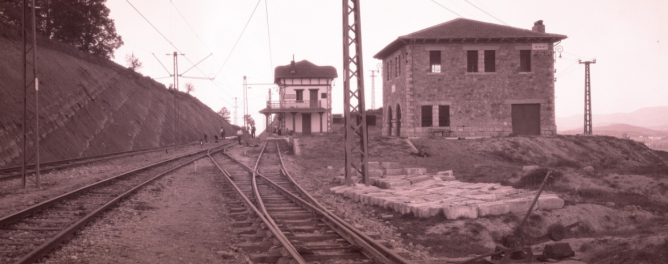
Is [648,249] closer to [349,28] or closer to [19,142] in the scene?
[349,28]

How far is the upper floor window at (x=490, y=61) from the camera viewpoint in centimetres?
3338

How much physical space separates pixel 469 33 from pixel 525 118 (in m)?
6.66

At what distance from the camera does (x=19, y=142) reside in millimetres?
25484

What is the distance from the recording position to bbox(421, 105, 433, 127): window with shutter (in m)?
33.0

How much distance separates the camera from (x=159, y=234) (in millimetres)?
8438

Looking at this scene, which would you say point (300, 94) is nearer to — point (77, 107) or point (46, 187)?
point (77, 107)

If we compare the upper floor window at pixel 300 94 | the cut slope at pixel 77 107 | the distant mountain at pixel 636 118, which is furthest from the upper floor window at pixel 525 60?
the distant mountain at pixel 636 118

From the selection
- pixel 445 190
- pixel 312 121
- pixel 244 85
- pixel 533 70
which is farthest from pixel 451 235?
pixel 244 85

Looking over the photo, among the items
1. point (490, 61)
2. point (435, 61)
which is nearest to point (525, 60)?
point (490, 61)

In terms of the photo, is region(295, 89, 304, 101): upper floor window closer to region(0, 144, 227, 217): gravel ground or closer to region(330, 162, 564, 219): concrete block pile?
region(0, 144, 227, 217): gravel ground

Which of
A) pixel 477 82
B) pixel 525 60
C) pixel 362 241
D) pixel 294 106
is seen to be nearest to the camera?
pixel 362 241

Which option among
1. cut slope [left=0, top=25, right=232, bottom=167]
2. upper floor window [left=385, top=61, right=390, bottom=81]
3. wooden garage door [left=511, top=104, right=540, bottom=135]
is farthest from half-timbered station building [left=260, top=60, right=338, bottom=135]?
wooden garage door [left=511, top=104, right=540, bottom=135]

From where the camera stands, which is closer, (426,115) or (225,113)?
(426,115)

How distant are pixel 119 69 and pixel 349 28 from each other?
43927 millimetres
